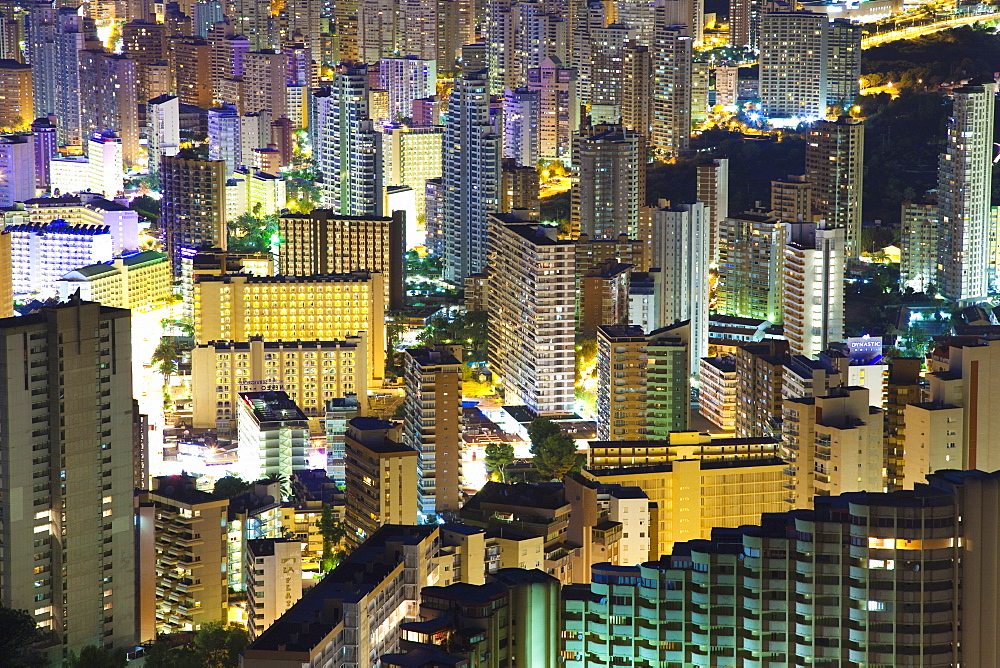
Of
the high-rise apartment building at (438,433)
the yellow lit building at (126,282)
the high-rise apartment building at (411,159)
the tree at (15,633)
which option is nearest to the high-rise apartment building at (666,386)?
the high-rise apartment building at (438,433)

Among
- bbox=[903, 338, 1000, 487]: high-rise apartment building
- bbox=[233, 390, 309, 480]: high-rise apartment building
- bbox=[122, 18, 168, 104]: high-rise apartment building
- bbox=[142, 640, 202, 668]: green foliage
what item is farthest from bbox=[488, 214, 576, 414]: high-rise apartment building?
bbox=[122, 18, 168, 104]: high-rise apartment building

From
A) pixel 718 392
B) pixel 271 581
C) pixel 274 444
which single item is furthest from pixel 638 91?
pixel 271 581

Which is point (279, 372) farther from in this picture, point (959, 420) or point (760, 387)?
point (959, 420)

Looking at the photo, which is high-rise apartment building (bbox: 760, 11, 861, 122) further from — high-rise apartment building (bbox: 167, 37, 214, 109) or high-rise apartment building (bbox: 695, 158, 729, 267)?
high-rise apartment building (bbox: 167, 37, 214, 109)

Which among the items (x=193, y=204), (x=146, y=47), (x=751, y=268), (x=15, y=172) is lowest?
(x=751, y=268)

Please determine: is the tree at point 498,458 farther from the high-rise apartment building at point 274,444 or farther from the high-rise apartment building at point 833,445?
the high-rise apartment building at point 833,445

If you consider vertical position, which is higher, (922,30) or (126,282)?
(922,30)
